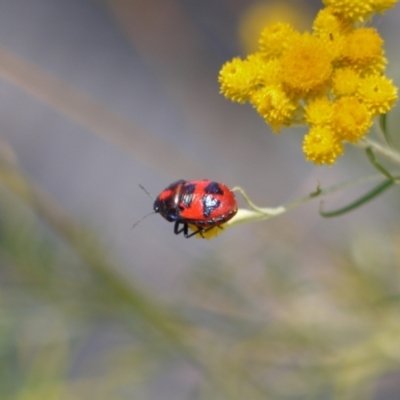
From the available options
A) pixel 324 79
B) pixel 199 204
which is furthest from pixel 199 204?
pixel 324 79

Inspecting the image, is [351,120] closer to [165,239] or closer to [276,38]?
[276,38]

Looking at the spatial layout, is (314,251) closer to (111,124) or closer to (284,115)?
(111,124)

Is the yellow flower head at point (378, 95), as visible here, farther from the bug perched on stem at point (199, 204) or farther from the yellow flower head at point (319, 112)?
the bug perched on stem at point (199, 204)

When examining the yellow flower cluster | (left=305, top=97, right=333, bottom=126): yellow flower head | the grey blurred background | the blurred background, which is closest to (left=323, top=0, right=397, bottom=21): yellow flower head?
the yellow flower cluster

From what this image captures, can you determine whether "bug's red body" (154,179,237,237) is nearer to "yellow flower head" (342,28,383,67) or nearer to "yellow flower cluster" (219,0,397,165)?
"yellow flower cluster" (219,0,397,165)

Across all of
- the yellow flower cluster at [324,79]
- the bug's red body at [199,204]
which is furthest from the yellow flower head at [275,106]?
the bug's red body at [199,204]

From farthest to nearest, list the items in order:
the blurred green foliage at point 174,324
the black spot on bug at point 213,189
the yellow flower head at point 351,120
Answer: the blurred green foliage at point 174,324 < the black spot on bug at point 213,189 < the yellow flower head at point 351,120

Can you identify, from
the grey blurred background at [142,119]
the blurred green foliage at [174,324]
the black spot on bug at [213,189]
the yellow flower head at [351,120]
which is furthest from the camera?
the grey blurred background at [142,119]
